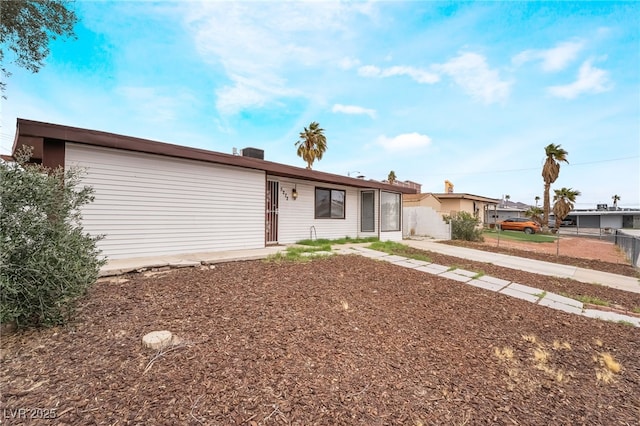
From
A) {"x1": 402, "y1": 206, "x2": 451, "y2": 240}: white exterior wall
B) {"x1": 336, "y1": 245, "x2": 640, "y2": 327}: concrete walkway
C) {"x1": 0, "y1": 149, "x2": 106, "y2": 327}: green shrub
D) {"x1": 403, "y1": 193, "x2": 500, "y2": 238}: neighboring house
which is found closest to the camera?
{"x1": 0, "y1": 149, "x2": 106, "y2": 327}: green shrub

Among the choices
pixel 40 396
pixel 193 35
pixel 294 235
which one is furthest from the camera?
pixel 294 235

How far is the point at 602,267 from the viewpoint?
745cm

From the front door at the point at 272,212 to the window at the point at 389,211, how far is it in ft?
15.1

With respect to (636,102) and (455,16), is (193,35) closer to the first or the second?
(455,16)

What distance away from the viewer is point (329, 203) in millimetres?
9336

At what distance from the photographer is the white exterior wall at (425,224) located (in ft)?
43.2

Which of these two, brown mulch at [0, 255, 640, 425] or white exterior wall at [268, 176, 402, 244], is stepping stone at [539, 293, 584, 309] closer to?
brown mulch at [0, 255, 640, 425]

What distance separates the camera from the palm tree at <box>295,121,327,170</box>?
21.2 metres

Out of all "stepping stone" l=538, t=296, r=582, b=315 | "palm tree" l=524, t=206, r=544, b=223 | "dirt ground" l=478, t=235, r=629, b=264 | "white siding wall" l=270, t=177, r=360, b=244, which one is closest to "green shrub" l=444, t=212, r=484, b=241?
"dirt ground" l=478, t=235, r=629, b=264

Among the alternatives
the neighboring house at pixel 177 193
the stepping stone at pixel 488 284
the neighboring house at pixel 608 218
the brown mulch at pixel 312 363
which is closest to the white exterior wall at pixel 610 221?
the neighboring house at pixel 608 218

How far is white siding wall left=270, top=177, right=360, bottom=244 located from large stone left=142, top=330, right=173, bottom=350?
5.61 meters

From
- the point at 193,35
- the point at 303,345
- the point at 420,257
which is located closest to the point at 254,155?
the point at 193,35

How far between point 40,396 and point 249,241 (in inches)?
205

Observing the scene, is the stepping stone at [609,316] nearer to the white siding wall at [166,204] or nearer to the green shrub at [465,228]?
the white siding wall at [166,204]
